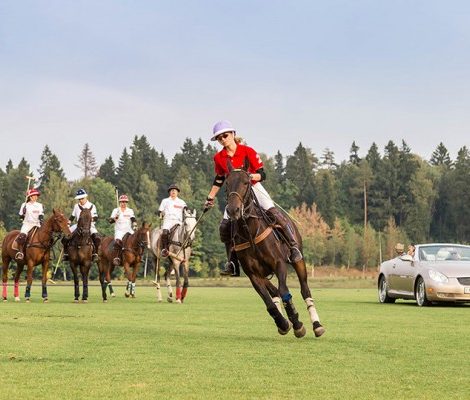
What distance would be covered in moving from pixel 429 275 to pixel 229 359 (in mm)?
14628

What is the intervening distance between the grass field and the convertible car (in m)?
5.57

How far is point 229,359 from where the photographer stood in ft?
39.2

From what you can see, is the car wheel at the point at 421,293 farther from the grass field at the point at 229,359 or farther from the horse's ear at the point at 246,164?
the horse's ear at the point at 246,164

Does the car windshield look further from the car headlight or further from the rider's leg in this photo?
the rider's leg

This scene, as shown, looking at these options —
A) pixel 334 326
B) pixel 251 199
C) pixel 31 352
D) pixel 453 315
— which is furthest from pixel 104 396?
pixel 453 315

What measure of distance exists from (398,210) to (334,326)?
7149 inches

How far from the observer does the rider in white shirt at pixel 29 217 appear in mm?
29703

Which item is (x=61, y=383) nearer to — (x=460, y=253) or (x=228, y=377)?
(x=228, y=377)

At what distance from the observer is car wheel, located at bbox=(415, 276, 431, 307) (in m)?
26.2

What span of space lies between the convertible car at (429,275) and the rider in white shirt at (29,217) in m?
9.19

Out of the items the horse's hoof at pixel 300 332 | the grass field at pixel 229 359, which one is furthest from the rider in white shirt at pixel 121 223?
the horse's hoof at pixel 300 332

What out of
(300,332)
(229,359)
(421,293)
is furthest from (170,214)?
(229,359)

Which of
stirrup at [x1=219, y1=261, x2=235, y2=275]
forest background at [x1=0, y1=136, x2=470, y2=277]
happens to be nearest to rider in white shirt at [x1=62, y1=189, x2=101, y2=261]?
stirrup at [x1=219, y1=261, x2=235, y2=275]

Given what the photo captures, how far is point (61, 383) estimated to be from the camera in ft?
32.4
